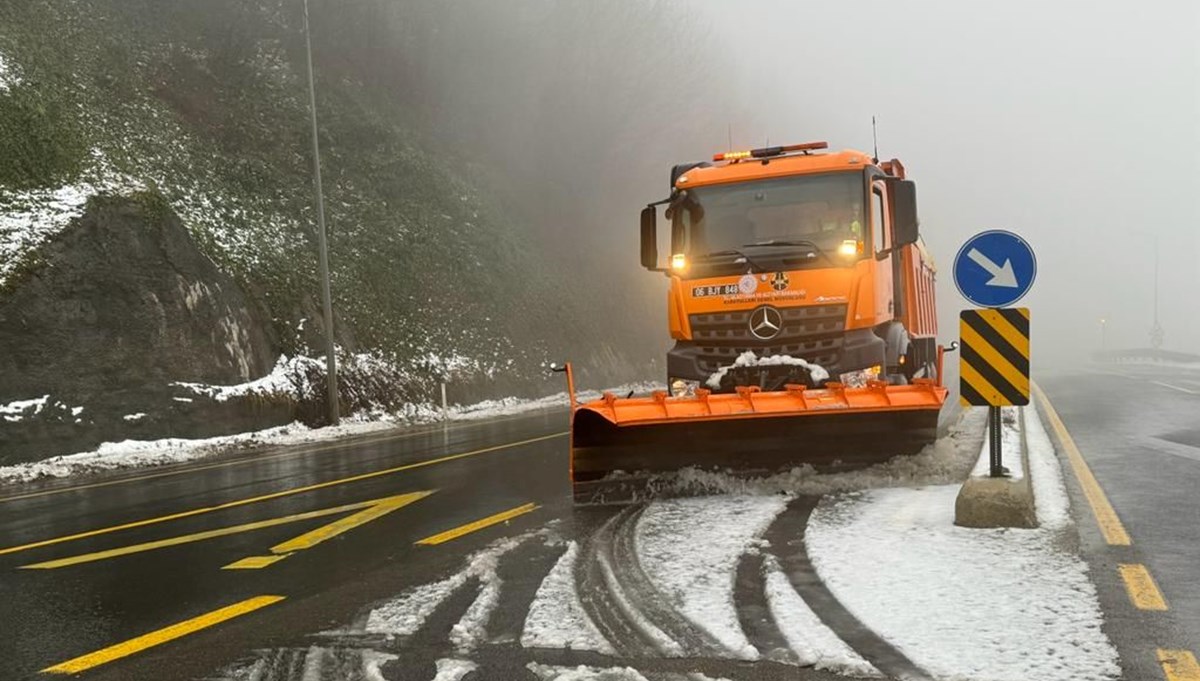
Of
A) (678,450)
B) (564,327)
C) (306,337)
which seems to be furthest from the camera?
(564,327)

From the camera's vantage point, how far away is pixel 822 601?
4500 mm

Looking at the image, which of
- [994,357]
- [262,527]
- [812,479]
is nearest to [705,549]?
[812,479]

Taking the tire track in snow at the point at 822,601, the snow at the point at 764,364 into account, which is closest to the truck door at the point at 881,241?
the snow at the point at 764,364

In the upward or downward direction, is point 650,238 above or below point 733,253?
above

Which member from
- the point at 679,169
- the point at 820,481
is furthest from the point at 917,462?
the point at 679,169

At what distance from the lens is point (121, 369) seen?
15586mm

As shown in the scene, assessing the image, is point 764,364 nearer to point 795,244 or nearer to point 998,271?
point 795,244

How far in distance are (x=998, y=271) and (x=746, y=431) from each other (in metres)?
2.44

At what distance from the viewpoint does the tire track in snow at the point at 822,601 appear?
361 cm

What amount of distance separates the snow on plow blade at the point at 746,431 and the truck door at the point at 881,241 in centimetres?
145

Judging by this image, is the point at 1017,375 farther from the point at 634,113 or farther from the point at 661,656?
the point at 634,113

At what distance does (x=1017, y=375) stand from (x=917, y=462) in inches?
56.5

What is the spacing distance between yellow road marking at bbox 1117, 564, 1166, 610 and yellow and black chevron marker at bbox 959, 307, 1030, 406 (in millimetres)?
1804

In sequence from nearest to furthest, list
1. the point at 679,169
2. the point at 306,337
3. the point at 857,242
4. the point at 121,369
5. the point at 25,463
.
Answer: the point at 857,242 → the point at 679,169 → the point at 25,463 → the point at 121,369 → the point at 306,337
